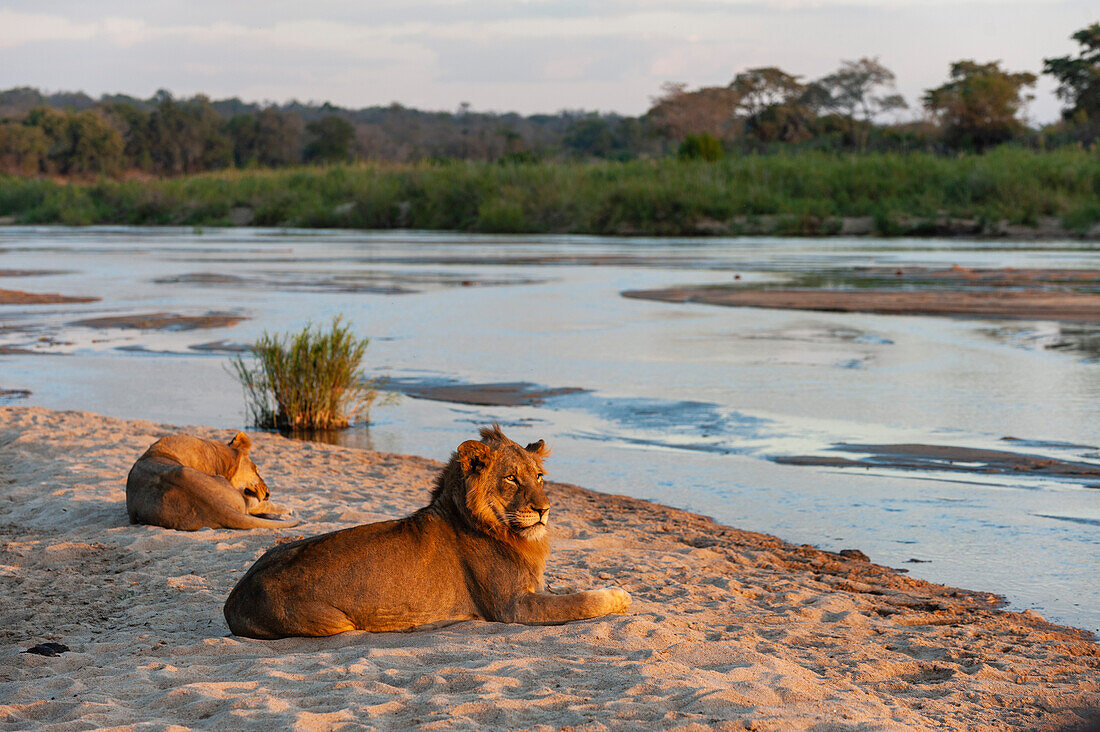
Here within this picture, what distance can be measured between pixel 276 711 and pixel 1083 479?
6783 mm

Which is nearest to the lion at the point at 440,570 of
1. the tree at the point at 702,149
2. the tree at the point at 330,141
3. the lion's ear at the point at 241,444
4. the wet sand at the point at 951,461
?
the lion's ear at the point at 241,444

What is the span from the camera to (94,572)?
646 cm

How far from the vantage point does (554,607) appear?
5.27m

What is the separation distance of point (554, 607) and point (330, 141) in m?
101

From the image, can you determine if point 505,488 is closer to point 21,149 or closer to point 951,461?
point 951,461

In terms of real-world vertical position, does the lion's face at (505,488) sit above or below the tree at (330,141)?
below

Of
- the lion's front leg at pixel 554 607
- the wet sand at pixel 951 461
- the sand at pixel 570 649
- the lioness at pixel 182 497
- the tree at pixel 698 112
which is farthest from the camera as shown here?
the tree at pixel 698 112

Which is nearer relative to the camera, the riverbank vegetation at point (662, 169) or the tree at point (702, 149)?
the riverbank vegetation at point (662, 169)

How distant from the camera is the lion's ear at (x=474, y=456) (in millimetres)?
5199

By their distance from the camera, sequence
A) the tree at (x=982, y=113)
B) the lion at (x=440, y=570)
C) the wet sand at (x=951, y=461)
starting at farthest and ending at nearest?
the tree at (x=982, y=113) → the wet sand at (x=951, y=461) → the lion at (x=440, y=570)

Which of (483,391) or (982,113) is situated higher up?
(982,113)

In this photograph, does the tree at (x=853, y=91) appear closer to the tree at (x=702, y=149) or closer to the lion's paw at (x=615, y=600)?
the tree at (x=702, y=149)

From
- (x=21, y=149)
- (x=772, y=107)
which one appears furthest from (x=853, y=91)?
(x=21, y=149)

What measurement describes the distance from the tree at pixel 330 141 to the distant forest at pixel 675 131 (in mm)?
119
